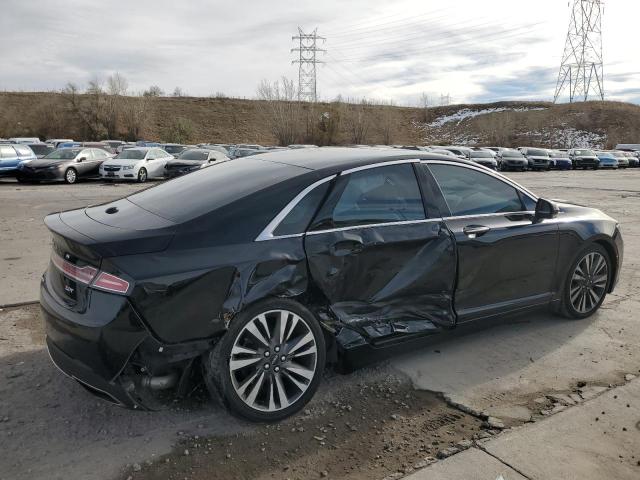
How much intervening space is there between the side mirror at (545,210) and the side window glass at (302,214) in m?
1.98

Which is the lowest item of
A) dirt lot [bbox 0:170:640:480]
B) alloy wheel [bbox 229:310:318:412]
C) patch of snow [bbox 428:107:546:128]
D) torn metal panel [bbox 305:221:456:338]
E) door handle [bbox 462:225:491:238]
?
dirt lot [bbox 0:170:640:480]

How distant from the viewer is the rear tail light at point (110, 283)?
2752 millimetres

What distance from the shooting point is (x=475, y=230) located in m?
3.93

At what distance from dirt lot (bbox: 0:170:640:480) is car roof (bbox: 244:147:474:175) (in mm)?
1335

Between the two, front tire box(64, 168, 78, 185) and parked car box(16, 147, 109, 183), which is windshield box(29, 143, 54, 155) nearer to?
parked car box(16, 147, 109, 183)

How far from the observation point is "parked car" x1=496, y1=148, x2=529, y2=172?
36347mm

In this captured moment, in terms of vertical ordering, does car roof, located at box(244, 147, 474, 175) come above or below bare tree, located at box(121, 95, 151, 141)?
below

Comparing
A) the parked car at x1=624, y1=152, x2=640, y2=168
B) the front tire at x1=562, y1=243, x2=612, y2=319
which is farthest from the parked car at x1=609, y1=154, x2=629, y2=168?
the front tire at x1=562, y1=243, x2=612, y2=319

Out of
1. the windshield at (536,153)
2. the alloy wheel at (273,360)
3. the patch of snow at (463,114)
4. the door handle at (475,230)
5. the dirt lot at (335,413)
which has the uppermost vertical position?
the patch of snow at (463,114)

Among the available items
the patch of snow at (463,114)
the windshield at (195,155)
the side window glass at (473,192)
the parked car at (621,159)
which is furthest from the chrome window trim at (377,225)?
the patch of snow at (463,114)

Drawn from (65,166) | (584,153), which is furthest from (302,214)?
(584,153)

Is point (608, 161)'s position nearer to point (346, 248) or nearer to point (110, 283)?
point (346, 248)

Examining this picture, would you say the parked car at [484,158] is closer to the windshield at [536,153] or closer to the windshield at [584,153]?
the windshield at [536,153]

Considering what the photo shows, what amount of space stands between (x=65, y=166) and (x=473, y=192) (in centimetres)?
1944
